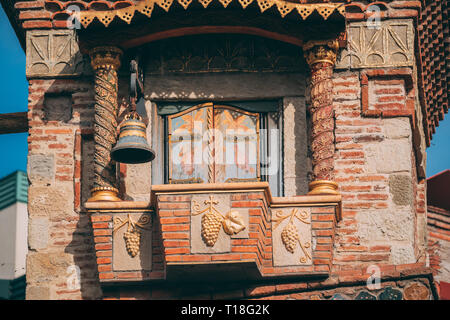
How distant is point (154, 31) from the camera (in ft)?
49.8

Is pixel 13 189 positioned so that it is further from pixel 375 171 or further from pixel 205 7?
pixel 375 171

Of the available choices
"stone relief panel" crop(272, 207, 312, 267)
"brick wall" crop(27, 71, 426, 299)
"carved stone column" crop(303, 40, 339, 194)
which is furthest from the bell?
"carved stone column" crop(303, 40, 339, 194)

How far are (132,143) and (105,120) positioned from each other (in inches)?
31.2

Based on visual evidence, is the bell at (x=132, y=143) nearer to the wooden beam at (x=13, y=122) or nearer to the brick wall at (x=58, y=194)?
the brick wall at (x=58, y=194)

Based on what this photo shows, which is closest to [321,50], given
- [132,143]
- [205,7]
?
[205,7]

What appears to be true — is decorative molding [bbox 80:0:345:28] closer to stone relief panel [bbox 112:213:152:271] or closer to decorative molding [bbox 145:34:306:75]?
decorative molding [bbox 145:34:306:75]

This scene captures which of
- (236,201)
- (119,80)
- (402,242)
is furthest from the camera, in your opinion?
(119,80)

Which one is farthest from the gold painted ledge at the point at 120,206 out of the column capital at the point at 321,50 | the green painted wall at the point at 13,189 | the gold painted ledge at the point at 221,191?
the green painted wall at the point at 13,189

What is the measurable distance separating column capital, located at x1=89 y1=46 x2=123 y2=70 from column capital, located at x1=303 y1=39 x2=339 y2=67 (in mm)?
2359

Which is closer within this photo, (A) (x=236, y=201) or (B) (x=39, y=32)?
(A) (x=236, y=201)

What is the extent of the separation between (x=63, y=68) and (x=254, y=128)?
2.59m

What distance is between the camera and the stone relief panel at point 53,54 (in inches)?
621

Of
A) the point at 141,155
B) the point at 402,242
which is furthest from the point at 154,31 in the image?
the point at 402,242
